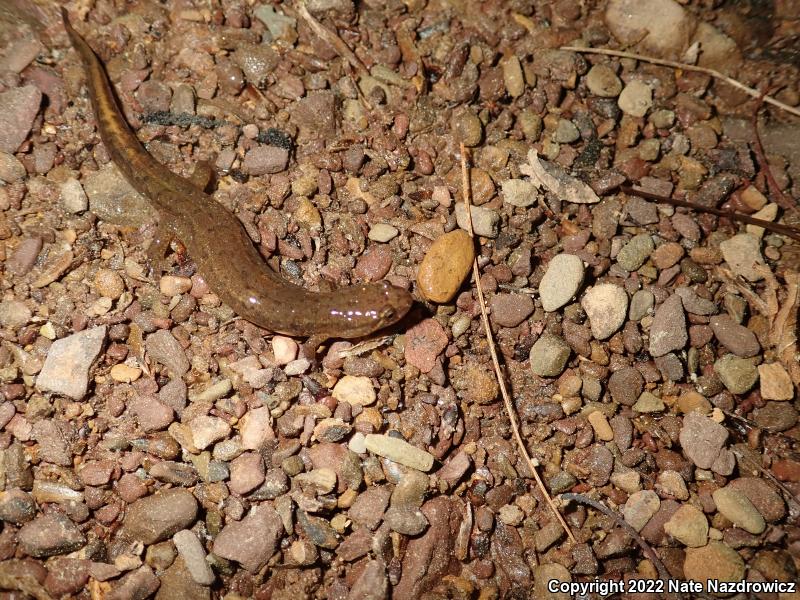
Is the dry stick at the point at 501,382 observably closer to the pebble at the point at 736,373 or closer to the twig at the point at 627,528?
the twig at the point at 627,528

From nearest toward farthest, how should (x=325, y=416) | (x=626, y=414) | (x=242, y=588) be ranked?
(x=242, y=588) < (x=325, y=416) < (x=626, y=414)

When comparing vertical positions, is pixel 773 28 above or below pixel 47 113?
above

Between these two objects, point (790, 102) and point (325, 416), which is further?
point (790, 102)

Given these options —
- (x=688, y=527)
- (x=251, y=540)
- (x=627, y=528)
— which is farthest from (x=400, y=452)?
(x=688, y=527)

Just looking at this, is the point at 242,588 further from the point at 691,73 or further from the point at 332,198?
the point at 691,73

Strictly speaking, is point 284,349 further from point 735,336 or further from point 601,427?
point 735,336

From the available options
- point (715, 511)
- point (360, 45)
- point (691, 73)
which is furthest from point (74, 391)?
point (691, 73)

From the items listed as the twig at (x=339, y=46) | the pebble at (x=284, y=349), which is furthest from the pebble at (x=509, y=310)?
the twig at (x=339, y=46)
